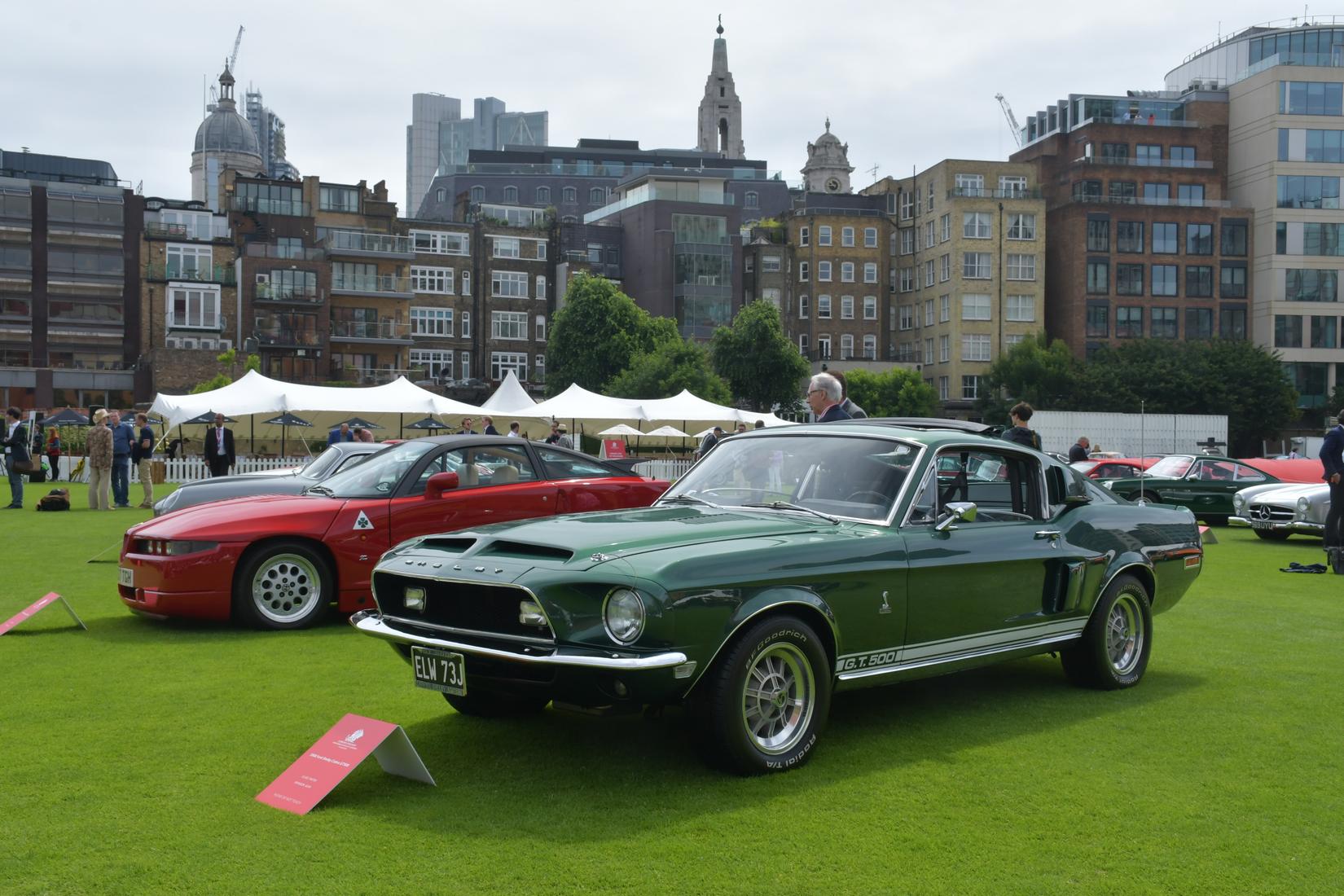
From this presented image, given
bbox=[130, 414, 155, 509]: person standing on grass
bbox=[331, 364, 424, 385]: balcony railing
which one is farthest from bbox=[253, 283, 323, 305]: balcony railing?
bbox=[130, 414, 155, 509]: person standing on grass

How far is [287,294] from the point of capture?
3004 inches

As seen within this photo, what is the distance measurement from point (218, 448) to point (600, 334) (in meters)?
48.1

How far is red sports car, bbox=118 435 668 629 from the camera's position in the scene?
945cm

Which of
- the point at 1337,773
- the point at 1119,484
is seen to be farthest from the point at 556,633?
the point at 1119,484

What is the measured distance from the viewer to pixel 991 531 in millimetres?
6785

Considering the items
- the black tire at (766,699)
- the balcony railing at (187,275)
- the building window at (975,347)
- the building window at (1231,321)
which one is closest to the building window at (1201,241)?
the building window at (1231,321)

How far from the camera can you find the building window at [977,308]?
84375 mm

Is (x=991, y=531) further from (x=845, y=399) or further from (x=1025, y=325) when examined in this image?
(x=1025, y=325)

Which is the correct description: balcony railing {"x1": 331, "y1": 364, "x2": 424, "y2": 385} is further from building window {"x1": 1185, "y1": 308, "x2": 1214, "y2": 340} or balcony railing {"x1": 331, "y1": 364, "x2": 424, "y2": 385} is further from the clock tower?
the clock tower

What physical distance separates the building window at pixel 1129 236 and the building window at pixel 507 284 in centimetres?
4134

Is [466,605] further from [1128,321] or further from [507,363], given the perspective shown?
[1128,321]

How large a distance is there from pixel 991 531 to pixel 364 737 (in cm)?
356

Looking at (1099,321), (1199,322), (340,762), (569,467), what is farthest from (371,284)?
(340,762)

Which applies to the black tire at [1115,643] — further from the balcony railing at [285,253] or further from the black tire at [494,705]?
the balcony railing at [285,253]
